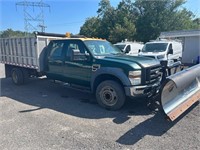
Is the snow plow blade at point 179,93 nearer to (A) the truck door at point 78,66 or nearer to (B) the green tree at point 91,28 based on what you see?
(A) the truck door at point 78,66

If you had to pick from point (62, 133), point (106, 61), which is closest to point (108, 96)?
point (106, 61)

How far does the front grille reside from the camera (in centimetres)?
552

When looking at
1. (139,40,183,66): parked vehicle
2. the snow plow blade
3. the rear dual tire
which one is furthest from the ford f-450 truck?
(139,40,183,66): parked vehicle

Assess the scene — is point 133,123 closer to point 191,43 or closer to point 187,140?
point 187,140

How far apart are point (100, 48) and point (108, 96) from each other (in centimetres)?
170

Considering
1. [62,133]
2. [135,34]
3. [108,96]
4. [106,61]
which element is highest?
[135,34]

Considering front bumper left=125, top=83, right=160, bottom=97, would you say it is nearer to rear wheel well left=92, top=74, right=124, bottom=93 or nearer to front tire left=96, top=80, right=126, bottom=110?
front tire left=96, top=80, right=126, bottom=110

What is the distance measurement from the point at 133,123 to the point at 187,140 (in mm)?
1266

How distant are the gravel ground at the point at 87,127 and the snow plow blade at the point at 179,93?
1.27 ft

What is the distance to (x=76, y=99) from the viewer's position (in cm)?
694

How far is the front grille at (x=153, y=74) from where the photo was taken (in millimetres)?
5520

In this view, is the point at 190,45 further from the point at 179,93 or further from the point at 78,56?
the point at 78,56

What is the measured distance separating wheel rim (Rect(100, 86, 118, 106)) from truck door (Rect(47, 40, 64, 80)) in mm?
1973

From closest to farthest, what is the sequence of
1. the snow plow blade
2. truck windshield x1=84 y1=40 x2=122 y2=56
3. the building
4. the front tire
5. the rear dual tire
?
the snow plow blade → the front tire → truck windshield x1=84 y1=40 x2=122 y2=56 → the rear dual tire → the building
